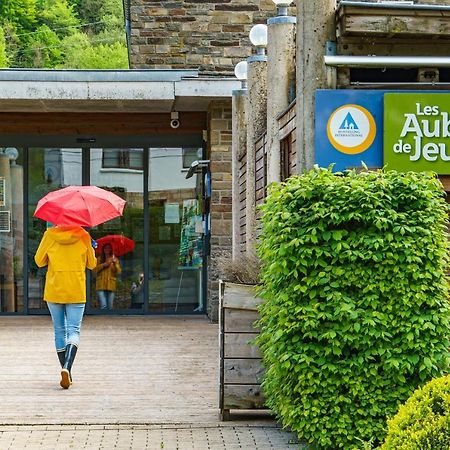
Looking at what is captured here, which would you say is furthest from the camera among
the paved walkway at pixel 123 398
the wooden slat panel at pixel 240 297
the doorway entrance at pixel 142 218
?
the doorway entrance at pixel 142 218

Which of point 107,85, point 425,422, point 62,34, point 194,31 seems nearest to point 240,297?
point 425,422

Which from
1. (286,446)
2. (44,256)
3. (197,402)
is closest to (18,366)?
(44,256)

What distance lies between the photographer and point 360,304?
6695 mm

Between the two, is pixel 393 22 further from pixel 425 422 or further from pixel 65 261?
pixel 425 422

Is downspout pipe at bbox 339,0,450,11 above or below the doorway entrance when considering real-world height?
above

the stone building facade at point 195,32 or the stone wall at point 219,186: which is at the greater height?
the stone building facade at point 195,32

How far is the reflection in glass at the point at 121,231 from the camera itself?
18719mm

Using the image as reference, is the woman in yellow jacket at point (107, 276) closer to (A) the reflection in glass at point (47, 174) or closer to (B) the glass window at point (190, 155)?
(A) the reflection in glass at point (47, 174)

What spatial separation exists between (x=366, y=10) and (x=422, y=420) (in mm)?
4288

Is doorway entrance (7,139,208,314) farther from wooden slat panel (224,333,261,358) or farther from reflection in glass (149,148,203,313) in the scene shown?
wooden slat panel (224,333,261,358)

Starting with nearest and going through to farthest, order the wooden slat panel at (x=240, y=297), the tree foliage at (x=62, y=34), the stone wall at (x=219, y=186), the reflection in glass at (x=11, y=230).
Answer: the wooden slat panel at (x=240, y=297)
the stone wall at (x=219, y=186)
the reflection in glass at (x=11, y=230)
the tree foliage at (x=62, y=34)

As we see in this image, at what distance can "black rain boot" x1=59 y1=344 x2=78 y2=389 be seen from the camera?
9.89 metres

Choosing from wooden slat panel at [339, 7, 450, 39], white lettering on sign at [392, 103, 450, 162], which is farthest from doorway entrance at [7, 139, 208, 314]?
white lettering on sign at [392, 103, 450, 162]

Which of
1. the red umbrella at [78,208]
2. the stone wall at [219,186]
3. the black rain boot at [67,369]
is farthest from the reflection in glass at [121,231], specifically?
the black rain boot at [67,369]
